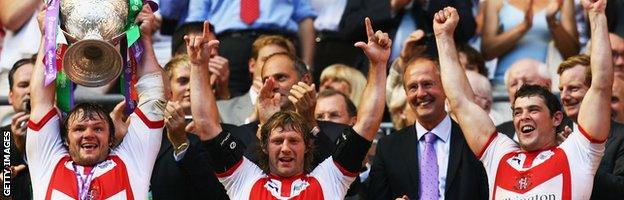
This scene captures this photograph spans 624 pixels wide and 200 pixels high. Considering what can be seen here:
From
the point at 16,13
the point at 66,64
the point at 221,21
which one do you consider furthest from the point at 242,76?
the point at 66,64

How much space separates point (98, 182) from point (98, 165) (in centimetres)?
14

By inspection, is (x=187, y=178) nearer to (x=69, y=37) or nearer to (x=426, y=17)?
(x=69, y=37)

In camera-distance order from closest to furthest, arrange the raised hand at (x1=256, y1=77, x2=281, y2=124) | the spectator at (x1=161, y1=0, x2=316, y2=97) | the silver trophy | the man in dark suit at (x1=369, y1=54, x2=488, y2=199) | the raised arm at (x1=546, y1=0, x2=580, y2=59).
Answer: the silver trophy, the man in dark suit at (x1=369, y1=54, x2=488, y2=199), the raised hand at (x1=256, y1=77, x2=281, y2=124), the spectator at (x1=161, y1=0, x2=316, y2=97), the raised arm at (x1=546, y1=0, x2=580, y2=59)

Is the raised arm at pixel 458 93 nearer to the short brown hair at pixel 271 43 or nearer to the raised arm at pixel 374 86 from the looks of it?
the raised arm at pixel 374 86

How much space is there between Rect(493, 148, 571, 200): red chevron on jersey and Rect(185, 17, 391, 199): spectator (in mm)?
848

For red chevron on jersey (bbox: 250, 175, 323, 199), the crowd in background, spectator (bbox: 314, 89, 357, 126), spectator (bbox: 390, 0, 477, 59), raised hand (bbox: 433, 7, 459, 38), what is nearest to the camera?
red chevron on jersey (bbox: 250, 175, 323, 199)

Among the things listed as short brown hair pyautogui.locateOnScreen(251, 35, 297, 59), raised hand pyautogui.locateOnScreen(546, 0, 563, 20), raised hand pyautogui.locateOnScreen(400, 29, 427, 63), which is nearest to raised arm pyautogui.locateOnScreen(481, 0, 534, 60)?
raised hand pyautogui.locateOnScreen(546, 0, 563, 20)

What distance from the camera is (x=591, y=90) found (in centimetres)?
1099

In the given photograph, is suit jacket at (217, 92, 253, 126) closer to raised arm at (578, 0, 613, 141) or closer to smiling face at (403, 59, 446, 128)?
smiling face at (403, 59, 446, 128)

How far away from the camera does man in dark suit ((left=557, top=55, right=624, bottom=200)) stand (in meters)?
11.3

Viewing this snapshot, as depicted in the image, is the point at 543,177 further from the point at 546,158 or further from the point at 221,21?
the point at 221,21

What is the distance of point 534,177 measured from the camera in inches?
Answer: 440

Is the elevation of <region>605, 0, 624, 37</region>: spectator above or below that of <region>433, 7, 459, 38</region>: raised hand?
below

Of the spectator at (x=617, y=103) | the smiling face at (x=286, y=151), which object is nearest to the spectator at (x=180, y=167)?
the smiling face at (x=286, y=151)
